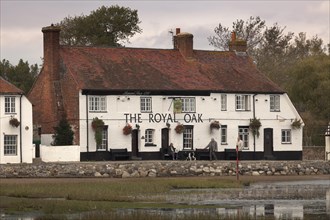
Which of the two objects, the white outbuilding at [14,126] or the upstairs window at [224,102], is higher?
the upstairs window at [224,102]

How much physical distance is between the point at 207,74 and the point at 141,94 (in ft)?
25.8

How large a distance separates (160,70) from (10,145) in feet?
55.7

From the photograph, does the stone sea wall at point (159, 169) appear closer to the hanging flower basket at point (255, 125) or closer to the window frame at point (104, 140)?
the window frame at point (104, 140)

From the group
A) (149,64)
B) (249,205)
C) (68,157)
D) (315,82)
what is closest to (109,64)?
(149,64)

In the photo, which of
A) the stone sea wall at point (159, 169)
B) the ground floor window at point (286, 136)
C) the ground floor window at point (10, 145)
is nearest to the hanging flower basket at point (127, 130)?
the stone sea wall at point (159, 169)

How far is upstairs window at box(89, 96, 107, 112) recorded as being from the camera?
79688mm

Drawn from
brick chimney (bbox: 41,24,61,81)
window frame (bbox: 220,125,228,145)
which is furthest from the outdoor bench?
window frame (bbox: 220,125,228,145)

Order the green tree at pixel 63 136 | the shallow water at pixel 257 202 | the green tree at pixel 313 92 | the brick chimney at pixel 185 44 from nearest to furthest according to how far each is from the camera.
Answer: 1. the shallow water at pixel 257 202
2. the green tree at pixel 63 136
3. the brick chimney at pixel 185 44
4. the green tree at pixel 313 92

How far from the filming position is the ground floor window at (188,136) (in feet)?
273

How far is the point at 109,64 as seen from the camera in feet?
275

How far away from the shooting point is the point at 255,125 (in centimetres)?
8538

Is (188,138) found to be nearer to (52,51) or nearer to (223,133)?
(223,133)

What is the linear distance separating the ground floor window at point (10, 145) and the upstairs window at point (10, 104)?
5.91 feet

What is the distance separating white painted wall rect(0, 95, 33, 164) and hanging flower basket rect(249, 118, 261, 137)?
65.8 ft
